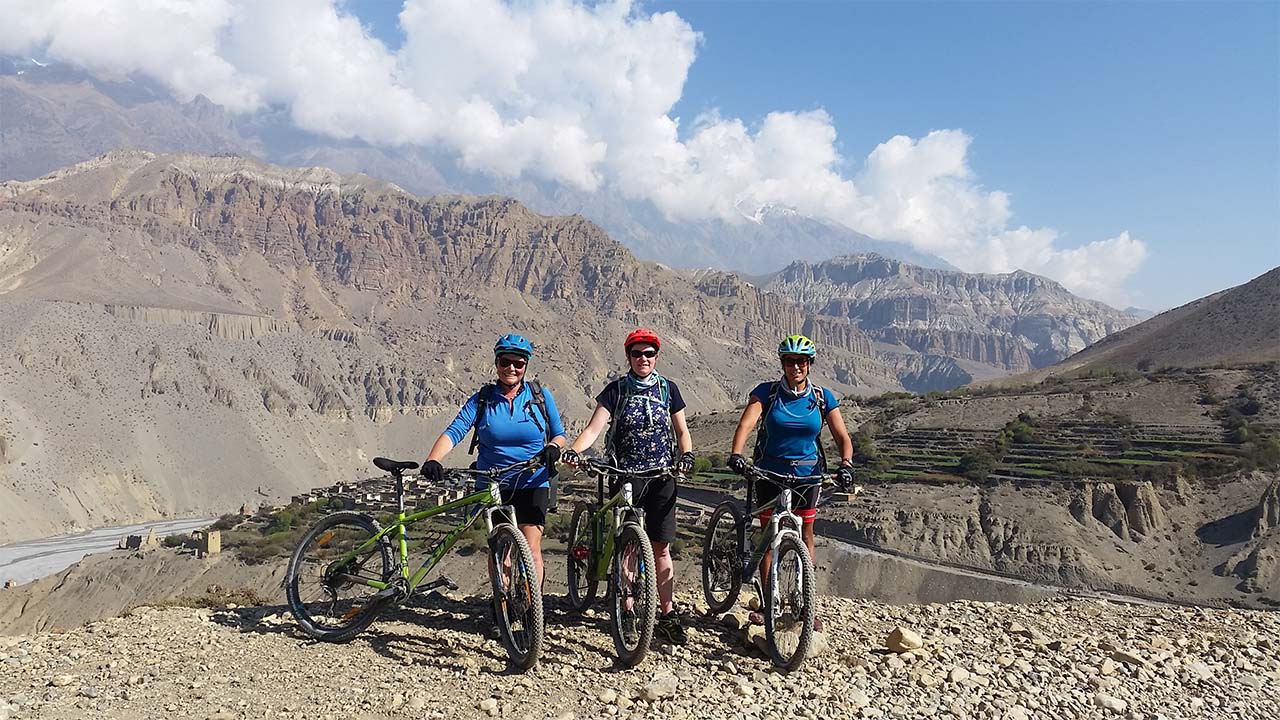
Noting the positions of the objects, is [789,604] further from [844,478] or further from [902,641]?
[902,641]

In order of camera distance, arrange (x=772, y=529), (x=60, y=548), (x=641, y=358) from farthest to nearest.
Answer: (x=60, y=548) → (x=641, y=358) → (x=772, y=529)

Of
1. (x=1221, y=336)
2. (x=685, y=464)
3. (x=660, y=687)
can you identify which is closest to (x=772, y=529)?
(x=685, y=464)

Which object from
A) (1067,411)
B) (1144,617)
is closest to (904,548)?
(1067,411)

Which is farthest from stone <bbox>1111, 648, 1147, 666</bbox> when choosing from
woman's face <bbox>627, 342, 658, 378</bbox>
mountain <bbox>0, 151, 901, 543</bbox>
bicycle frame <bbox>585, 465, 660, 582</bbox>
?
mountain <bbox>0, 151, 901, 543</bbox>

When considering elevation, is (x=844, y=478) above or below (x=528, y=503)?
above

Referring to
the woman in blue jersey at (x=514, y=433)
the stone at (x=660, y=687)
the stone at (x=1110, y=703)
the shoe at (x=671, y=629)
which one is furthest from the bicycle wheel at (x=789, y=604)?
the stone at (x=1110, y=703)

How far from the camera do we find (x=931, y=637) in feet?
24.3

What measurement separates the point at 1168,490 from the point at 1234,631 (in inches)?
1964

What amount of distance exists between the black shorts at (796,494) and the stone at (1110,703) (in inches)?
103

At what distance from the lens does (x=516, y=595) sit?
6176mm

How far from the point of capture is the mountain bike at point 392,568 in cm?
618

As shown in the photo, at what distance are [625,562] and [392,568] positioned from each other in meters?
2.28

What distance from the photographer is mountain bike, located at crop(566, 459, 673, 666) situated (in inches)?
233

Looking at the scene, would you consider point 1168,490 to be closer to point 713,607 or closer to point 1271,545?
point 1271,545
